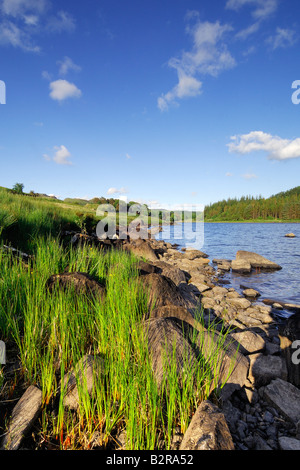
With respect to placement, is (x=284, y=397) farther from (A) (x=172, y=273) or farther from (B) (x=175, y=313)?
(A) (x=172, y=273)

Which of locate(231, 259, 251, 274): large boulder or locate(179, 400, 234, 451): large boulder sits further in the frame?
locate(231, 259, 251, 274): large boulder

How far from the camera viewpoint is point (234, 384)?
3123 mm

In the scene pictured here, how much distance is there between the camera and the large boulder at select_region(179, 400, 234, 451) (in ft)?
5.92

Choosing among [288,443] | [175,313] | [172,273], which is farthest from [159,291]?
[172,273]

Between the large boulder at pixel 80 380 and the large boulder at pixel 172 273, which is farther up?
the large boulder at pixel 80 380

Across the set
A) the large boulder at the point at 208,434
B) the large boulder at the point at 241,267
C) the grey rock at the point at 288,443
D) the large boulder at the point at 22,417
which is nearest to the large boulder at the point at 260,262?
the large boulder at the point at 241,267

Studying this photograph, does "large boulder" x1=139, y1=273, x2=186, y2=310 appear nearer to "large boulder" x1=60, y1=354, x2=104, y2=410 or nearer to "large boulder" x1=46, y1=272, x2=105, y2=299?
"large boulder" x1=46, y1=272, x2=105, y2=299

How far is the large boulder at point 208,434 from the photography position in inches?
71.1

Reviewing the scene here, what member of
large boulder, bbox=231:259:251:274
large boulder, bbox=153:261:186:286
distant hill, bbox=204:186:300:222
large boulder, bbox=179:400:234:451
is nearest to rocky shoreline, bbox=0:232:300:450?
large boulder, bbox=179:400:234:451

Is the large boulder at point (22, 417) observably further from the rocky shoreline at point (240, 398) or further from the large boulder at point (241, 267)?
the large boulder at point (241, 267)

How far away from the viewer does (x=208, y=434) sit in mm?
1853
